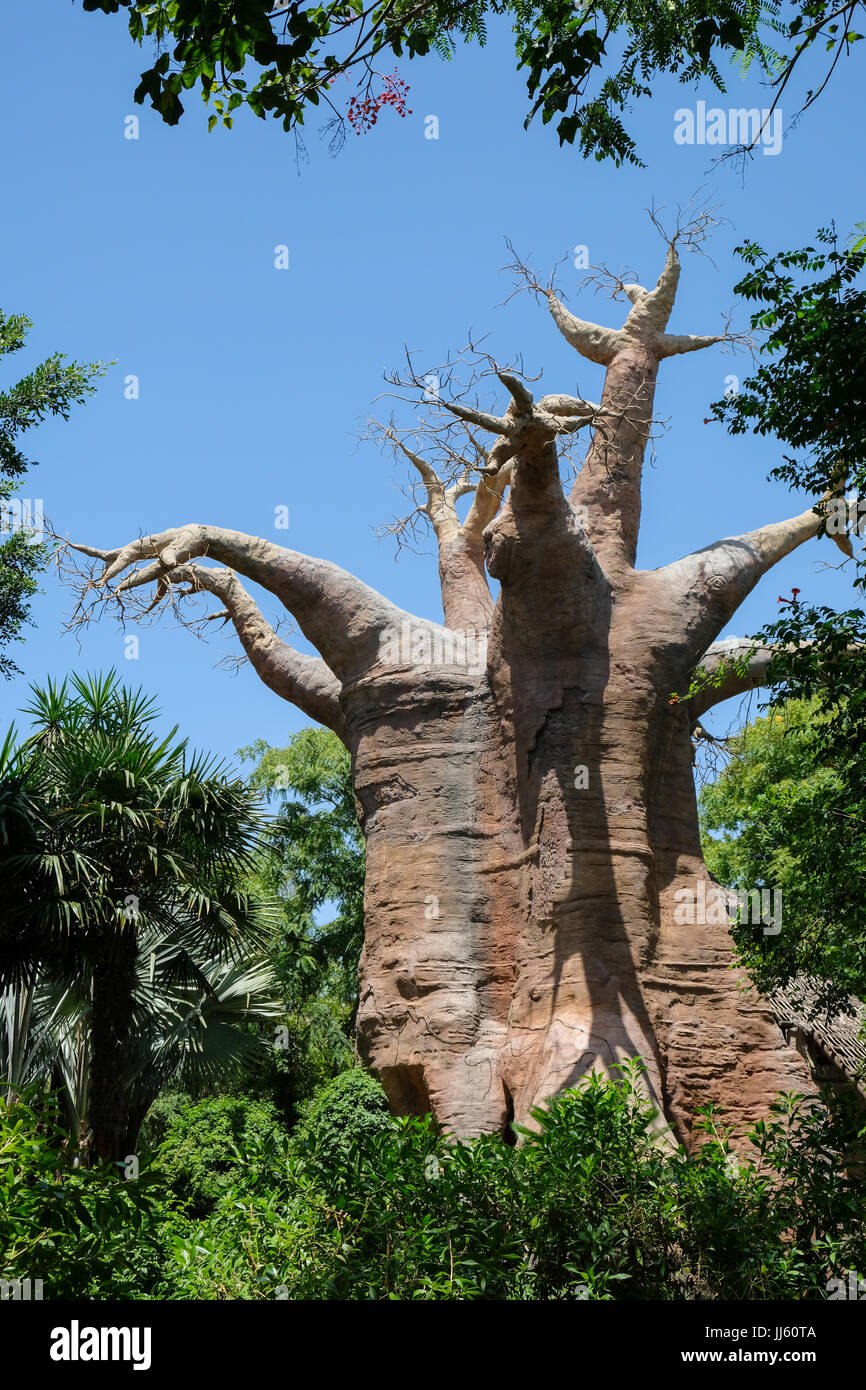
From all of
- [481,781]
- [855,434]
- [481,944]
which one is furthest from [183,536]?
[855,434]

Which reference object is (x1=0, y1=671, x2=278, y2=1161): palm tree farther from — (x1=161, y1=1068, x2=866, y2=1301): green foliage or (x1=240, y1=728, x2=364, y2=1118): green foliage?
(x1=240, y1=728, x2=364, y2=1118): green foliage

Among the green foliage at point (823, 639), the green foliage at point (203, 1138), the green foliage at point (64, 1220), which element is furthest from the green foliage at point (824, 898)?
the green foliage at point (203, 1138)

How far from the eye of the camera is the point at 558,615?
9930mm

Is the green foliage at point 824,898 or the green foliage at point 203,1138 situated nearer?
the green foliage at point 824,898

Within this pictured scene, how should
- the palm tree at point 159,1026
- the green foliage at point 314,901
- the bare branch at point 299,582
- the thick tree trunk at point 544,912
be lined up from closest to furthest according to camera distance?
the thick tree trunk at point 544,912, the bare branch at point 299,582, the palm tree at point 159,1026, the green foliage at point 314,901

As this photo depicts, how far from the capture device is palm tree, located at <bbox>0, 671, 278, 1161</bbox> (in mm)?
9891

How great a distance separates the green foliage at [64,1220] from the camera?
12.8 feet

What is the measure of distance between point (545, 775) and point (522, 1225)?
178 inches

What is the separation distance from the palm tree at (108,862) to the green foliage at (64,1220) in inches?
211

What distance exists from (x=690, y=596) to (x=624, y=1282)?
6369mm

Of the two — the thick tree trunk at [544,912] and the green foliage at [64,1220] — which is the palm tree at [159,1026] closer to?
the thick tree trunk at [544,912]

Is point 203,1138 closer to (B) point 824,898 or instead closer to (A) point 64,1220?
(B) point 824,898
